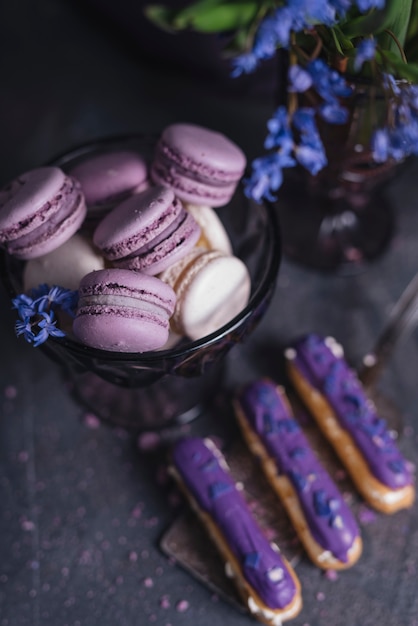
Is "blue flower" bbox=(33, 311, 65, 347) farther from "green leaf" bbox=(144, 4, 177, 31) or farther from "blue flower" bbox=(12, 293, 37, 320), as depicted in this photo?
"green leaf" bbox=(144, 4, 177, 31)

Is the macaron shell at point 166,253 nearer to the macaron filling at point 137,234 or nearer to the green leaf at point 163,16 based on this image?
the macaron filling at point 137,234

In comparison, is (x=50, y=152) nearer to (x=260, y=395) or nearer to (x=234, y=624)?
(x=260, y=395)

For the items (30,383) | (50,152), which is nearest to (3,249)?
(30,383)

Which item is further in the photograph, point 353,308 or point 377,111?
point 353,308

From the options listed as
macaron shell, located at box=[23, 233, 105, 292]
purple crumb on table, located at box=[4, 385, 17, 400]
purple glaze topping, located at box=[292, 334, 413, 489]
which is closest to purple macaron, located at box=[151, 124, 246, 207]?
macaron shell, located at box=[23, 233, 105, 292]

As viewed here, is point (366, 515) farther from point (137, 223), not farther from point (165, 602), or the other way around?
point (137, 223)

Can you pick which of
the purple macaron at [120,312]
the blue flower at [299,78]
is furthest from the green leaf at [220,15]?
the purple macaron at [120,312]

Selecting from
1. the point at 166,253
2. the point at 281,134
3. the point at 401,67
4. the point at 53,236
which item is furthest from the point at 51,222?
the point at 401,67

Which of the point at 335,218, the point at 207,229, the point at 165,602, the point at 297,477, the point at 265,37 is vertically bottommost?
the point at 165,602
